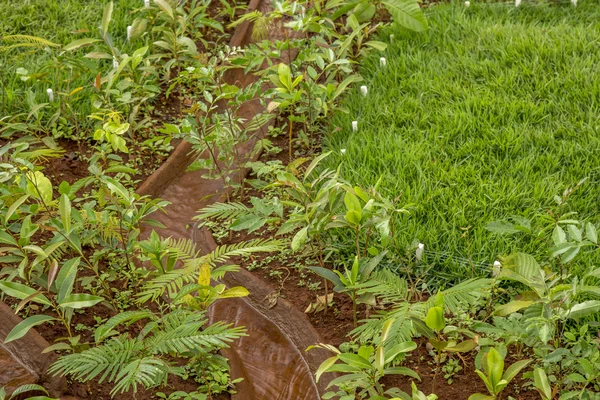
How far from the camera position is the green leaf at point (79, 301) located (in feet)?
9.59

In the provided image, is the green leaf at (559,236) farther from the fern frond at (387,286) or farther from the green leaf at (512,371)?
the fern frond at (387,286)

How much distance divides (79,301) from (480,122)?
236 centimetres

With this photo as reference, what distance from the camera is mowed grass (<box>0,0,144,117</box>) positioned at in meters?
4.64

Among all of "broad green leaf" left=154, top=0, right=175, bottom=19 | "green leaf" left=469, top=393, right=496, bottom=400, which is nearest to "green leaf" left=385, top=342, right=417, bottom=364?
"green leaf" left=469, top=393, right=496, bottom=400

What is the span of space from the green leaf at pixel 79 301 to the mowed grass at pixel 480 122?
143 cm

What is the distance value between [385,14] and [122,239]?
294cm

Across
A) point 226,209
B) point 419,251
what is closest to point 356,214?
point 419,251

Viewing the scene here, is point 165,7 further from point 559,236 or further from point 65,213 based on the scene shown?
point 559,236

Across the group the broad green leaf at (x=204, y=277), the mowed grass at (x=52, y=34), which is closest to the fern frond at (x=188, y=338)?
the broad green leaf at (x=204, y=277)

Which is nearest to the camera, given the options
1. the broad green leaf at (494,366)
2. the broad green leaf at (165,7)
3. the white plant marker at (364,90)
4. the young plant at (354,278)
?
the broad green leaf at (494,366)

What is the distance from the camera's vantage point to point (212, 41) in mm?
5582

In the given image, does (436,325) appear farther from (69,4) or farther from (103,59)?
(69,4)

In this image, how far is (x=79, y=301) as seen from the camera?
2.96 m

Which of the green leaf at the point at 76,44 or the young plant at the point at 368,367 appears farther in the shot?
the green leaf at the point at 76,44
